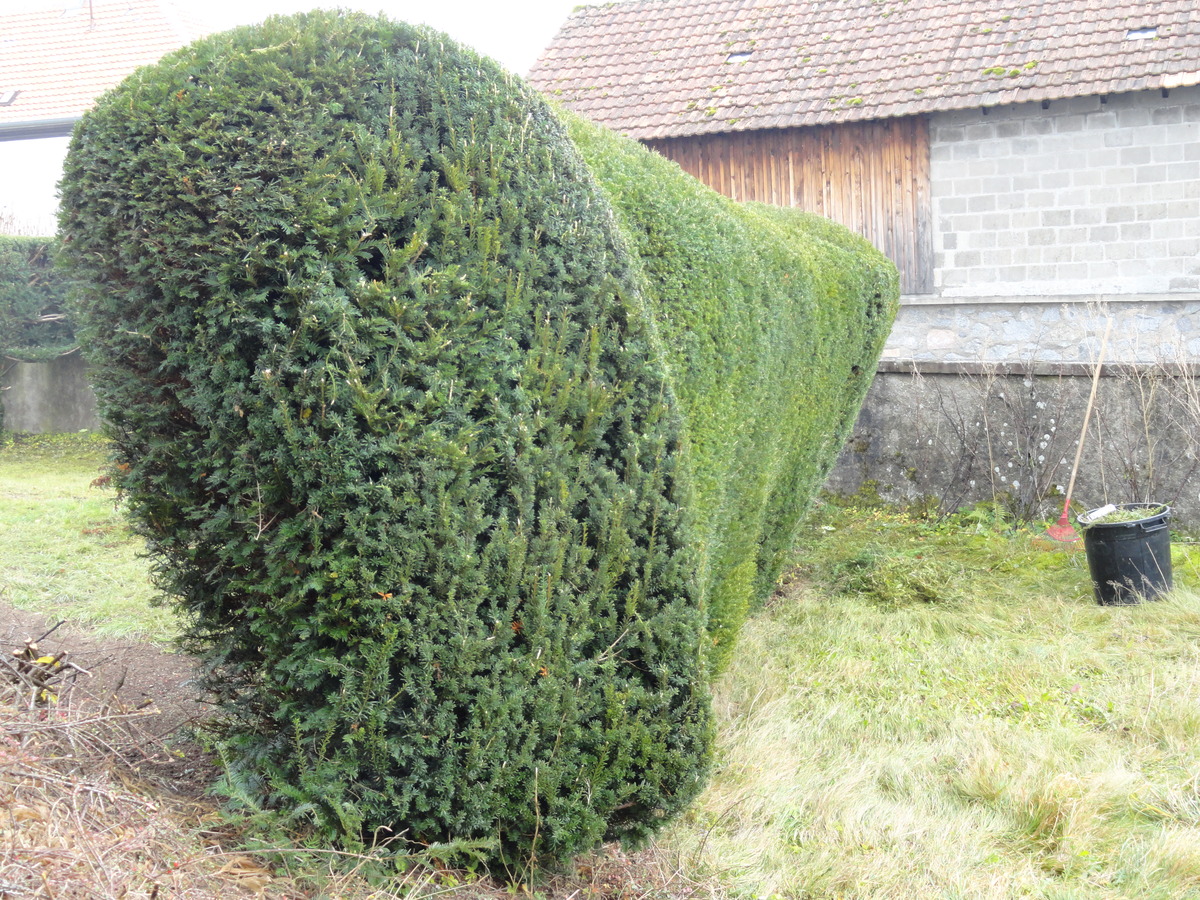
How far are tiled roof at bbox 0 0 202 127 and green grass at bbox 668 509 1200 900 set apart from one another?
17418 mm

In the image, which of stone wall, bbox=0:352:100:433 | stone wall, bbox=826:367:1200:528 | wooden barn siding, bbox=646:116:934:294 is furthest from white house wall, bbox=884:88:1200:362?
stone wall, bbox=0:352:100:433

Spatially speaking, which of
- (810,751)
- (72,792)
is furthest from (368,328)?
(810,751)

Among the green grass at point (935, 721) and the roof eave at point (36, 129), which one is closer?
the green grass at point (935, 721)

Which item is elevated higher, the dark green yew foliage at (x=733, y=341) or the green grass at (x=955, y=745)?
the dark green yew foliage at (x=733, y=341)

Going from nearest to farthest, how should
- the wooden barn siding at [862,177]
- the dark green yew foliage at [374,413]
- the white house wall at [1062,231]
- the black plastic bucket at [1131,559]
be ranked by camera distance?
the dark green yew foliage at [374,413]
the black plastic bucket at [1131,559]
the white house wall at [1062,231]
the wooden barn siding at [862,177]

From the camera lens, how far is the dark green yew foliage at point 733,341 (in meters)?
3.95

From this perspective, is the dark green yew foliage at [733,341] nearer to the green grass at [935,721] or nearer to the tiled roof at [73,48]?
the green grass at [935,721]

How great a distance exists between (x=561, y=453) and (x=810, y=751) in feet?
7.57

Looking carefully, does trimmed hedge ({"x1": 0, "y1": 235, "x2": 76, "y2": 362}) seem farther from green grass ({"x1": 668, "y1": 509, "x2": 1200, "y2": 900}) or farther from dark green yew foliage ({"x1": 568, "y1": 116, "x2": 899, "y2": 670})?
green grass ({"x1": 668, "y1": 509, "x2": 1200, "y2": 900})

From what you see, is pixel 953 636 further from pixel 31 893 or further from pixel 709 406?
pixel 31 893

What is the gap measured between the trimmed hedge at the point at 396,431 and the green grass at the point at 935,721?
2.48ft

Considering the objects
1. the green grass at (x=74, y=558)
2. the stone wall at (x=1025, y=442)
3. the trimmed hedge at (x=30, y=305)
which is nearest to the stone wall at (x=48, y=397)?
the trimmed hedge at (x=30, y=305)

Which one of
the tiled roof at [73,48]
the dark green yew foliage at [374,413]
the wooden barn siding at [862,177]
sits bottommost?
the dark green yew foliage at [374,413]

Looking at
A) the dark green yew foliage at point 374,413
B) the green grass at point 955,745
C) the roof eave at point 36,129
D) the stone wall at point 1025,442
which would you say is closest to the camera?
the dark green yew foliage at point 374,413
